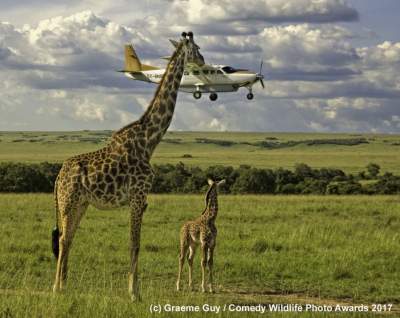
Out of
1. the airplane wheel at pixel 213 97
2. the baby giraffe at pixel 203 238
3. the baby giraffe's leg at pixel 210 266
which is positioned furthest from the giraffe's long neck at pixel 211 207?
the airplane wheel at pixel 213 97

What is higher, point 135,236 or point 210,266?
point 135,236

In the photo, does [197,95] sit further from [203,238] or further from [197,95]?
[203,238]

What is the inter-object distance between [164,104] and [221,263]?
12.9ft

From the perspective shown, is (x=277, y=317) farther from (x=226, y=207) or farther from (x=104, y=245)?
(x=226, y=207)

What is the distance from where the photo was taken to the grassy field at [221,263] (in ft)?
28.9

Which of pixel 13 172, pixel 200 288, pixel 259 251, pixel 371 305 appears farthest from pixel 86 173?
pixel 13 172

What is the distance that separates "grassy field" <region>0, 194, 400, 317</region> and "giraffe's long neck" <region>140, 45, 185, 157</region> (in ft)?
6.76

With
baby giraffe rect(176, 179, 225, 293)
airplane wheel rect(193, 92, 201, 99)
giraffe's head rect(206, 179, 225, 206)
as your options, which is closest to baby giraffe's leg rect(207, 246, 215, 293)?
baby giraffe rect(176, 179, 225, 293)

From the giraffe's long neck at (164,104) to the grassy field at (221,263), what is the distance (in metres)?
2.06

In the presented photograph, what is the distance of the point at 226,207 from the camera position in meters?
24.8

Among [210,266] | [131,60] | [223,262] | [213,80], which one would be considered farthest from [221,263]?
[131,60]

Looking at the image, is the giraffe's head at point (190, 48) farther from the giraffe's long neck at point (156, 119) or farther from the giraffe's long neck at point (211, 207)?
the giraffe's long neck at point (211, 207)

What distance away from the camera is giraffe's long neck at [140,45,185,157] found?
9.40 metres

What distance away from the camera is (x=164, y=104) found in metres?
9.67
